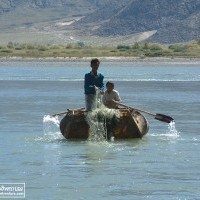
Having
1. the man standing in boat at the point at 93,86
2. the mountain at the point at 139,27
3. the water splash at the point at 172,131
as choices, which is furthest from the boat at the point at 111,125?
the mountain at the point at 139,27

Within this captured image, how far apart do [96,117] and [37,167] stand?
158 inches

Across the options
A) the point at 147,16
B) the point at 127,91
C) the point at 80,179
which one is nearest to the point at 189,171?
the point at 80,179

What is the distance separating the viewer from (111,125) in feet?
A: 77.4

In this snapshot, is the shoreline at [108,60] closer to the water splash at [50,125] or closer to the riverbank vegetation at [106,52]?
the riverbank vegetation at [106,52]

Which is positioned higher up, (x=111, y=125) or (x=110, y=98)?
(x=110, y=98)

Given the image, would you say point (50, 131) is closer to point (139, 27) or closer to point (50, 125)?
point (50, 125)

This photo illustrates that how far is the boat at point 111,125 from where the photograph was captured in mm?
23578

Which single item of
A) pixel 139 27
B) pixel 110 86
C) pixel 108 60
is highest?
pixel 110 86

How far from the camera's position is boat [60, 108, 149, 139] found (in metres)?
23.6

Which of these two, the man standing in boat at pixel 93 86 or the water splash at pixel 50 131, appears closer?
the man standing in boat at pixel 93 86

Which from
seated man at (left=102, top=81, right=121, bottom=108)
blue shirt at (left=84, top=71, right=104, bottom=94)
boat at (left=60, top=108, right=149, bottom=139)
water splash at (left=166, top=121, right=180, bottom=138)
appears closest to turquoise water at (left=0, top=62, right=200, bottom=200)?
water splash at (left=166, top=121, right=180, bottom=138)

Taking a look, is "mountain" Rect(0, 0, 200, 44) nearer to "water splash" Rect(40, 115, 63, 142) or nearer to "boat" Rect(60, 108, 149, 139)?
"water splash" Rect(40, 115, 63, 142)

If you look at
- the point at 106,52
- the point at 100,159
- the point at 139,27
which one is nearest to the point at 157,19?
the point at 139,27

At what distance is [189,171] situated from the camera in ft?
62.1
